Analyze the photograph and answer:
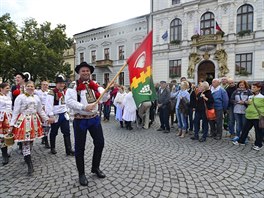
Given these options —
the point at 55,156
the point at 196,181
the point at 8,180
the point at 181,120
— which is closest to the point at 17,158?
the point at 55,156

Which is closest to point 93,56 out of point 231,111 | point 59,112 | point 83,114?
point 231,111

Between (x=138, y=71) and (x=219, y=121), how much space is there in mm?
3857

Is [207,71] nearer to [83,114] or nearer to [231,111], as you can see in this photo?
[231,111]

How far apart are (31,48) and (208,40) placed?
21.7 m

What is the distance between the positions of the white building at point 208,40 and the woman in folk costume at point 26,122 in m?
20.1

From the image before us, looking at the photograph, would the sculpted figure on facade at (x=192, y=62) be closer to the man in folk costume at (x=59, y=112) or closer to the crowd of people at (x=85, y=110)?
the crowd of people at (x=85, y=110)

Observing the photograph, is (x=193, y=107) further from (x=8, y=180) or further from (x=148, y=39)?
(x=8, y=180)

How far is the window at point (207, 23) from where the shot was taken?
2130 centimetres

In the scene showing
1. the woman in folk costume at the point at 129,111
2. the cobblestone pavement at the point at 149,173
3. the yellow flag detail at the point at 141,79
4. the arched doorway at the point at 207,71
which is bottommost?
the cobblestone pavement at the point at 149,173

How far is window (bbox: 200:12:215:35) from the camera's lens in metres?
21.3

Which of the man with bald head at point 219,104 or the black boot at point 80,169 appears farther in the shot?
the man with bald head at point 219,104

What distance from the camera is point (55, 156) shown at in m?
4.53

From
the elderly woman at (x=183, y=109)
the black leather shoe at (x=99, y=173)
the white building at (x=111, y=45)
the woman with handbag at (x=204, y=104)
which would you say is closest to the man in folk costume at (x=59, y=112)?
the black leather shoe at (x=99, y=173)

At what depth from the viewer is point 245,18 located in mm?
19578
